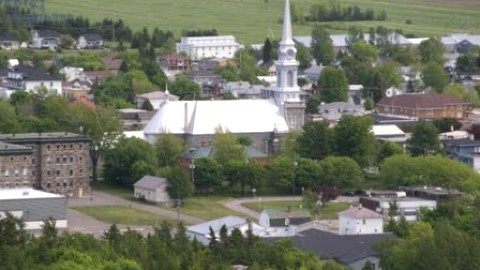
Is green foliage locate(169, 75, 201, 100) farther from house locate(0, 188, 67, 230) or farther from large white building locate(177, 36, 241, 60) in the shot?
house locate(0, 188, 67, 230)

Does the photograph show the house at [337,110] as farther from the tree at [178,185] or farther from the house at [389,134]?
the tree at [178,185]

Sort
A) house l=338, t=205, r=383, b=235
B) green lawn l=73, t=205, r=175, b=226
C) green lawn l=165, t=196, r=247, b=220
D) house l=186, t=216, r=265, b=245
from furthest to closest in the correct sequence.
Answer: green lawn l=165, t=196, r=247, b=220 < green lawn l=73, t=205, r=175, b=226 < house l=338, t=205, r=383, b=235 < house l=186, t=216, r=265, b=245

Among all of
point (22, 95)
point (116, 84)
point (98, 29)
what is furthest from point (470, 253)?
point (98, 29)

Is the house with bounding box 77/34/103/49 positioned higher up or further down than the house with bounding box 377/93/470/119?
higher up

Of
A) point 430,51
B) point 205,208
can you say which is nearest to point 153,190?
point 205,208

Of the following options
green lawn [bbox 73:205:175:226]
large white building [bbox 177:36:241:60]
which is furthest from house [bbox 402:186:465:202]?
large white building [bbox 177:36:241:60]
